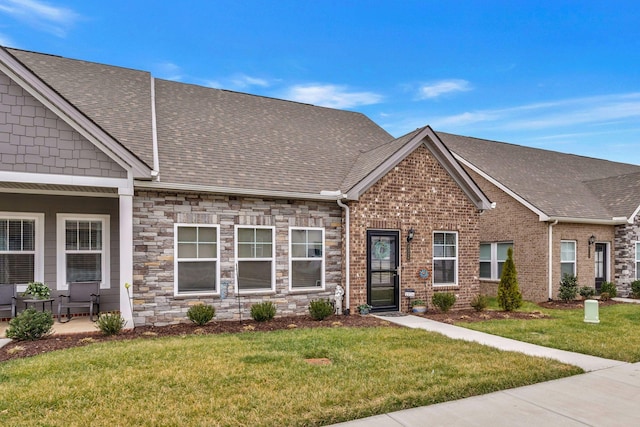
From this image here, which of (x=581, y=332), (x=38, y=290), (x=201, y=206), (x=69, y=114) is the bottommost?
(x=581, y=332)

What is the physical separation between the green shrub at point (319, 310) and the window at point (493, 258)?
30.4 feet

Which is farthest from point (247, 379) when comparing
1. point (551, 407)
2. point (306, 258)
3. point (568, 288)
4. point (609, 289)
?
point (609, 289)

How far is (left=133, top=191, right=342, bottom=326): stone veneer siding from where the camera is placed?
371 inches

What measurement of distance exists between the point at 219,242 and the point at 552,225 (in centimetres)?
1205

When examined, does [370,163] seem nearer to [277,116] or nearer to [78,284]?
[277,116]

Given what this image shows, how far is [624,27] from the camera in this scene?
51.0 ft

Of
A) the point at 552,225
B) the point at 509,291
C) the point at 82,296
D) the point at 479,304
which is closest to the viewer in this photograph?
the point at 82,296

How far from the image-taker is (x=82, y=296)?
10.2 meters

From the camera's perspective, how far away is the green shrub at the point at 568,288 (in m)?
14.8

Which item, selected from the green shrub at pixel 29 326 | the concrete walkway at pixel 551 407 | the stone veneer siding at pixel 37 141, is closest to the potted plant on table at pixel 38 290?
the green shrub at pixel 29 326

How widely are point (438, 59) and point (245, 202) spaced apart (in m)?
12.5

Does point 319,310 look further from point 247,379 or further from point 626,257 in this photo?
point 626,257

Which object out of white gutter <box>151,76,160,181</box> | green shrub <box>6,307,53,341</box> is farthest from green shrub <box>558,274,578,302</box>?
green shrub <box>6,307,53,341</box>

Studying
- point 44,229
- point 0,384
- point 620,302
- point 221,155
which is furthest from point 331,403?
point 620,302
